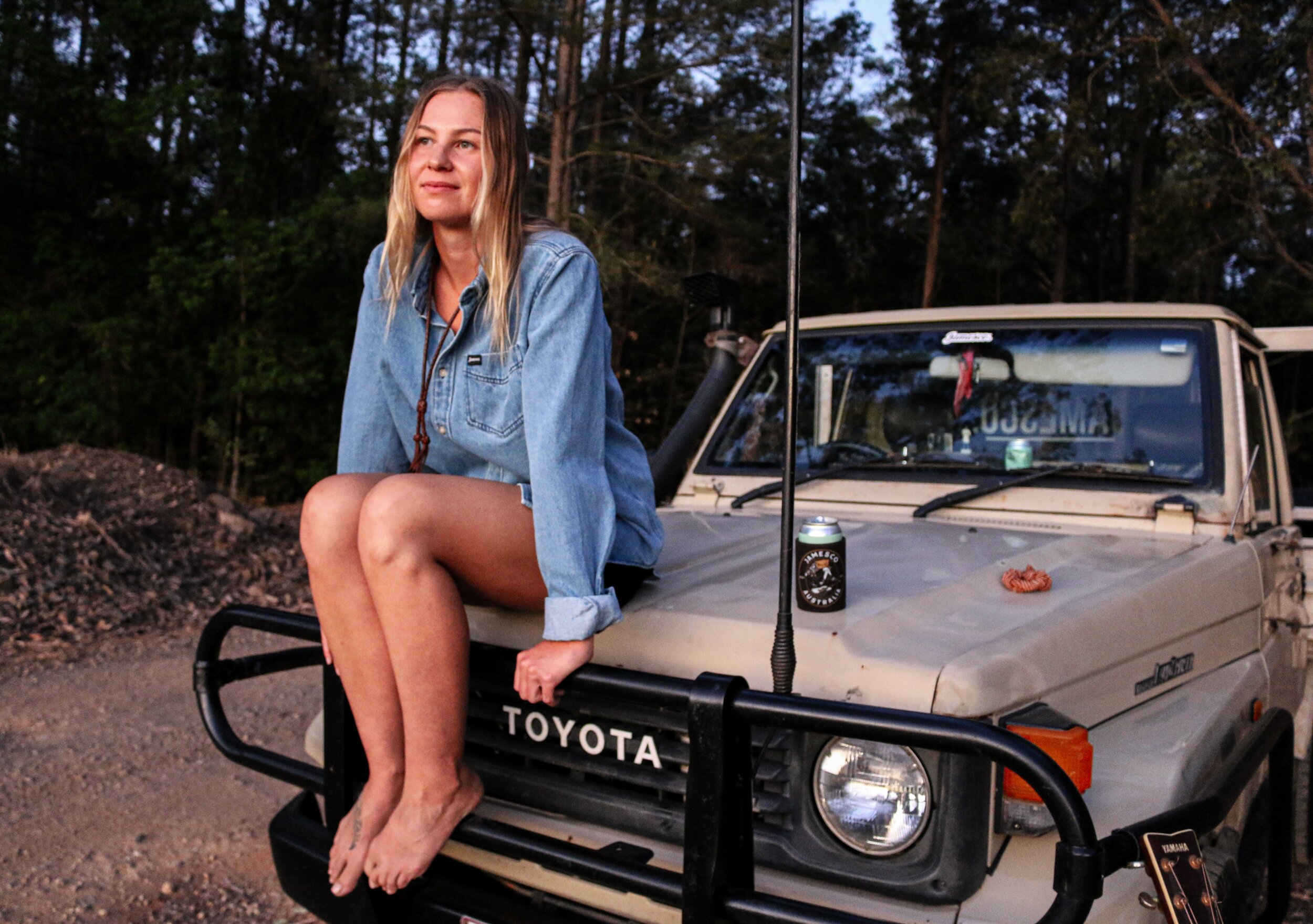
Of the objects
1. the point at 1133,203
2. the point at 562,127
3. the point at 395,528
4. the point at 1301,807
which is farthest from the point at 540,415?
the point at 1133,203

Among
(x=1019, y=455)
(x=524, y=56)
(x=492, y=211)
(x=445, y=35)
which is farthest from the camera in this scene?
(x=524, y=56)

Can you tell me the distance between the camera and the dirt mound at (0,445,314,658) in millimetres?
6586

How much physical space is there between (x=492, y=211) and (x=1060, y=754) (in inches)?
57.5

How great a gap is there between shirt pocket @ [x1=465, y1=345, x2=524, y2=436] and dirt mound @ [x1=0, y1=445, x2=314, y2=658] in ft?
16.6

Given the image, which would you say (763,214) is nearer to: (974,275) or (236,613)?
(974,275)

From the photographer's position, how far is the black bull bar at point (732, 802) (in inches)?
57.6

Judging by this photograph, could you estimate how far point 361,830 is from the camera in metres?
2.05

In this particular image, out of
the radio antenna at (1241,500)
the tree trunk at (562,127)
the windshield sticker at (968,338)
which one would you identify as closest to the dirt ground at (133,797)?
the windshield sticker at (968,338)

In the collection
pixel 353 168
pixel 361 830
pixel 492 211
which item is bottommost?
pixel 361 830

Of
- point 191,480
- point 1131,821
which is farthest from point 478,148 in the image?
point 191,480

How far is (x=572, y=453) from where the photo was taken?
2.03 metres

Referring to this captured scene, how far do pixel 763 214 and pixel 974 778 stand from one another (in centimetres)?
1986

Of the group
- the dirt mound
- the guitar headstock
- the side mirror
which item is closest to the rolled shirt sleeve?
the guitar headstock

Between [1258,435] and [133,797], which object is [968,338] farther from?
[133,797]
